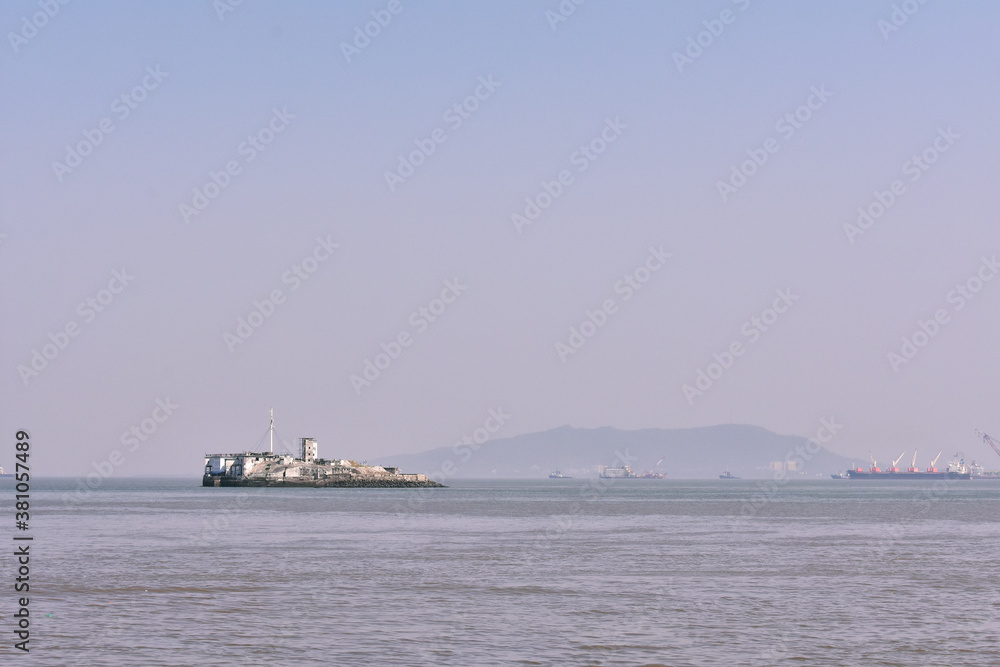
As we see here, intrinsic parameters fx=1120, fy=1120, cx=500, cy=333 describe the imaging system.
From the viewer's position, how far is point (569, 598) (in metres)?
37.9

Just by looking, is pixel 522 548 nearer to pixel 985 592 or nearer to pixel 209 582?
pixel 209 582

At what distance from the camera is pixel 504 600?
37.4 meters

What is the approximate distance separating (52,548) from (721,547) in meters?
35.6

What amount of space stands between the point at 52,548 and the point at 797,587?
123 feet

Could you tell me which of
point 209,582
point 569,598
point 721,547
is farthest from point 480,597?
point 721,547

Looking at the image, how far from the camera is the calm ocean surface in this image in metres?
27.8

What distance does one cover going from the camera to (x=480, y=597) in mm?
38188

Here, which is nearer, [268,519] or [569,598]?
[569,598]

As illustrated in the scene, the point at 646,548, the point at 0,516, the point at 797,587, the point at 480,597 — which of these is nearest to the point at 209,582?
the point at 480,597

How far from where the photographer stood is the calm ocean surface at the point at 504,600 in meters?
27.8

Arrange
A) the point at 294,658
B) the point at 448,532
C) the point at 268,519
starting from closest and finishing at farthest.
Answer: the point at 294,658, the point at 448,532, the point at 268,519

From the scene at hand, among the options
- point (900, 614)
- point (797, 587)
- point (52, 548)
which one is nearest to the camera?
point (900, 614)

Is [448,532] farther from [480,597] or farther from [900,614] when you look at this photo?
[900,614]

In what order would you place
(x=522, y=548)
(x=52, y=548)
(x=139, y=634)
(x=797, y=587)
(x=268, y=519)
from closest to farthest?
(x=139, y=634) < (x=797, y=587) < (x=52, y=548) < (x=522, y=548) < (x=268, y=519)
